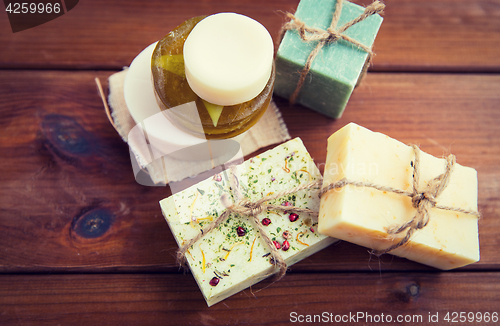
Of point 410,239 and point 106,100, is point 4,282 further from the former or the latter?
point 410,239

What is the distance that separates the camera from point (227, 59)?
0.60 m

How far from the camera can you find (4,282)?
0.77 m

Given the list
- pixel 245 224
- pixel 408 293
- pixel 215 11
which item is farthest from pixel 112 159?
pixel 408 293

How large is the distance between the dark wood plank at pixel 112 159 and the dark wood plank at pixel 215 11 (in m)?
0.04

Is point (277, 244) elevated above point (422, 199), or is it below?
below

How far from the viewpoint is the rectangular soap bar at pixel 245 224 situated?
26.5 inches

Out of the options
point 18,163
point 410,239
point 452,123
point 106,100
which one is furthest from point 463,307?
point 18,163

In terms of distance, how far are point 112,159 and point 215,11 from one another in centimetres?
48

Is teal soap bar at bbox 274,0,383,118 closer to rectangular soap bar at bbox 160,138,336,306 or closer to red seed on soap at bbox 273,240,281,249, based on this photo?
rectangular soap bar at bbox 160,138,336,306

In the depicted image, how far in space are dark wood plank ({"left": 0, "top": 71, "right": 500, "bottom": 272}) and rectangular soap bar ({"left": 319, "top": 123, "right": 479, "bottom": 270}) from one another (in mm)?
141

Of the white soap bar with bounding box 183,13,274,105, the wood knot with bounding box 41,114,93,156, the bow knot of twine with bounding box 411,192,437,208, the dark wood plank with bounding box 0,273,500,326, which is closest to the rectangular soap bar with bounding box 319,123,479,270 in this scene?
the bow knot of twine with bounding box 411,192,437,208

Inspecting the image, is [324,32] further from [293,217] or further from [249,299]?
[249,299]

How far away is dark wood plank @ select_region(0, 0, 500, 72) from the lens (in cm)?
92
